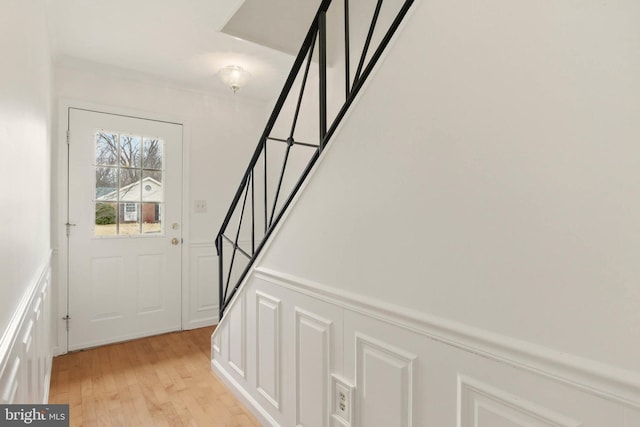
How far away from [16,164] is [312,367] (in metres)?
1.33

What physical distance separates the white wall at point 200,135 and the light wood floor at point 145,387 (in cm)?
64

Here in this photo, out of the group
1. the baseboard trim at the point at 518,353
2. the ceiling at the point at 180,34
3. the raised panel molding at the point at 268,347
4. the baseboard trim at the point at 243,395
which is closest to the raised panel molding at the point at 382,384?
the baseboard trim at the point at 518,353

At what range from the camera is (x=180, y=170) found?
132 inches

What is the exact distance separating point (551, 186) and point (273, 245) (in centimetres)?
132

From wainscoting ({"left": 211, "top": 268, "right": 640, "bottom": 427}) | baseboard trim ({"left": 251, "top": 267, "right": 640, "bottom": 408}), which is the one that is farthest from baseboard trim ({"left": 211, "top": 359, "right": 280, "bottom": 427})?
baseboard trim ({"left": 251, "top": 267, "right": 640, "bottom": 408})

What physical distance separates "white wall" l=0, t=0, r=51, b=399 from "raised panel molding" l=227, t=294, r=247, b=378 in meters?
1.01

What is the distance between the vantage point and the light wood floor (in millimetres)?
1967

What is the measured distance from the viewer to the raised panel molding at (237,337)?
2.09 metres

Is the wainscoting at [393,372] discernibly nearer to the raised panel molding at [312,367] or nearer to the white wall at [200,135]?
the raised panel molding at [312,367]

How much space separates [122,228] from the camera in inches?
122

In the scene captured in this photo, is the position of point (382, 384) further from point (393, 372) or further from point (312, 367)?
point (312, 367)

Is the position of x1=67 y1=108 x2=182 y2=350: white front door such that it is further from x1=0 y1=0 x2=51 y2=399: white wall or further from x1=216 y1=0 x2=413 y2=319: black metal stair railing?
x1=0 y1=0 x2=51 y2=399: white wall

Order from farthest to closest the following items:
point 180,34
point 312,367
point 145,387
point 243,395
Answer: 1. point 180,34
2. point 145,387
3. point 243,395
4. point 312,367

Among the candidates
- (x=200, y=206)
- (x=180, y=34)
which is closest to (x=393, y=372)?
(x=180, y=34)
